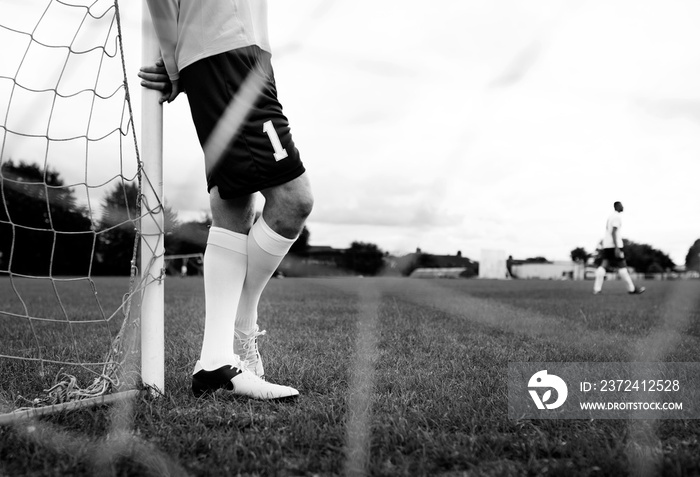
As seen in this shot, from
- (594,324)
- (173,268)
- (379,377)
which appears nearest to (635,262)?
(173,268)

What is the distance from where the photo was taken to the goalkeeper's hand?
6.09 ft

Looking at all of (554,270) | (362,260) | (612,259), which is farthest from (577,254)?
(362,260)

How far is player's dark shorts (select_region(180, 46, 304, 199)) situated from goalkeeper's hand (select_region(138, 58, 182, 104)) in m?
0.07

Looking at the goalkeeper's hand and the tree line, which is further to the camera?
the tree line

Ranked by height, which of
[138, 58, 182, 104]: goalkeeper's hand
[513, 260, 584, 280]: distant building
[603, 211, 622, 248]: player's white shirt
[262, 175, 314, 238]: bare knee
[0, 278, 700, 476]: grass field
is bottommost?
[0, 278, 700, 476]: grass field

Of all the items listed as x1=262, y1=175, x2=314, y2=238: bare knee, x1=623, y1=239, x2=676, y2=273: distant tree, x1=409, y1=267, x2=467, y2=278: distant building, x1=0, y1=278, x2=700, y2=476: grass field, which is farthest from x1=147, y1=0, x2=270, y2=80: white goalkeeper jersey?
x1=623, y1=239, x2=676, y2=273: distant tree

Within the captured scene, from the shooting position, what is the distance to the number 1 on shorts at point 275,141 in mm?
1713

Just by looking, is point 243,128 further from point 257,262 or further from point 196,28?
point 257,262

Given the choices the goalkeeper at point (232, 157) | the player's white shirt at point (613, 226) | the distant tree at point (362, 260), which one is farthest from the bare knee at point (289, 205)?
the player's white shirt at point (613, 226)

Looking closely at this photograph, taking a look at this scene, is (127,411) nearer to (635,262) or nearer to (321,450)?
(321,450)

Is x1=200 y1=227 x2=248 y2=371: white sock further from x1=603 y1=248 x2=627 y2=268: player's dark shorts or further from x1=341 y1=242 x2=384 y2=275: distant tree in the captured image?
x1=603 y1=248 x2=627 y2=268: player's dark shorts

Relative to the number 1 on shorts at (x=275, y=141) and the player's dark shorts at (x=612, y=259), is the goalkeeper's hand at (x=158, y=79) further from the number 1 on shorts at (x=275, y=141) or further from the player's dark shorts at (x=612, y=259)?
the player's dark shorts at (x=612, y=259)

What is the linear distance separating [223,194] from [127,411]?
0.70 metres

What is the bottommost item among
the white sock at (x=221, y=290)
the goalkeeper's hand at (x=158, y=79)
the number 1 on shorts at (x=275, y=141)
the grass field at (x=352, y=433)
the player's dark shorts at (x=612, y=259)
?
the grass field at (x=352, y=433)
